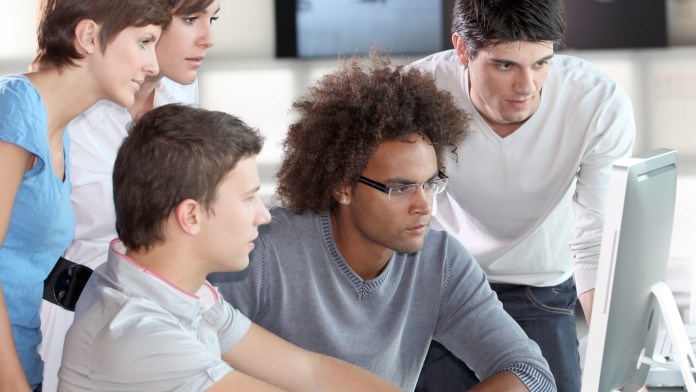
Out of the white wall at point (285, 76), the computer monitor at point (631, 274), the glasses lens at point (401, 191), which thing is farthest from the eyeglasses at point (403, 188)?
the white wall at point (285, 76)

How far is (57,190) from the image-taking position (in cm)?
158

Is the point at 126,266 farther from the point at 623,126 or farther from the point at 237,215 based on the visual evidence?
the point at 623,126

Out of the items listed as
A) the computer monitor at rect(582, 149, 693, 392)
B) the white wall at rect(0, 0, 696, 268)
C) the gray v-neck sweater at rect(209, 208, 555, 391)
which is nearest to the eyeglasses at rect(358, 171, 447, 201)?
the gray v-neck sweater at rect(209, 208, 555, 391)

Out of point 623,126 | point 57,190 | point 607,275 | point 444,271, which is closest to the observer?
point 607,275

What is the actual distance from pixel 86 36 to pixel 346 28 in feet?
9.69

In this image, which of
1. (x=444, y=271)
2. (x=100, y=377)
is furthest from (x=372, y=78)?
(x=100, y=377)

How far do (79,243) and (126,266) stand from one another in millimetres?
690

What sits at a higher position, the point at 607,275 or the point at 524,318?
the point at 607,275

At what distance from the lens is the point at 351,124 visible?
1.81 m

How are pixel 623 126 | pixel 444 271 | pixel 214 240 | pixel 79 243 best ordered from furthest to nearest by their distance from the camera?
1. pixel 623 126
2. pixel 79 243
3. pixel 444 271
4. pixel 214 240

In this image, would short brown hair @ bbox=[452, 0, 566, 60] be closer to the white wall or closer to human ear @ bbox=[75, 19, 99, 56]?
human ear @ bbox=[75, 19, 99, 56]

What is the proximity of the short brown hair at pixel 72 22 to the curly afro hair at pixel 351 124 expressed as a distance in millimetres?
374

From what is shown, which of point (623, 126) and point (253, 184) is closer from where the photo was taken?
point (253, 184)

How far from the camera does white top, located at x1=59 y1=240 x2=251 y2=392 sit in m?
1.23
